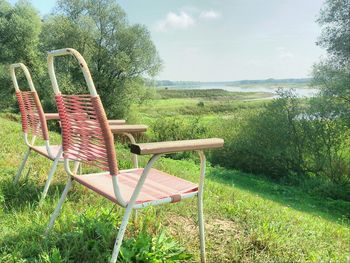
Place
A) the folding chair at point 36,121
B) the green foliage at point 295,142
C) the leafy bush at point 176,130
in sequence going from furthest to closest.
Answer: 1. the leafy bush at point 176,130
2. the green foliage at point 295,142
3. the folding chair at point 36,121

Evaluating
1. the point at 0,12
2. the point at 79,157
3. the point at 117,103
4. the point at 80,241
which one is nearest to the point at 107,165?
the point at 79,157

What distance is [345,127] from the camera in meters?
17.2

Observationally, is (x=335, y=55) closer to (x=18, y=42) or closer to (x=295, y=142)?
(x=295, y=142)

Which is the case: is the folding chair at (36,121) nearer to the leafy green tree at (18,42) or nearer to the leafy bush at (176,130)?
the leafy bush at (176,130)

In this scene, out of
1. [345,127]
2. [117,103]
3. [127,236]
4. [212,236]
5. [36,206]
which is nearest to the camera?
[127,236]

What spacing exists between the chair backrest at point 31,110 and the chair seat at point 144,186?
119 cm

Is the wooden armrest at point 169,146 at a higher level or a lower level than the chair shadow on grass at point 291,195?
higher

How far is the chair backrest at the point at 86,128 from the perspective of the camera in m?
Result: 2.04

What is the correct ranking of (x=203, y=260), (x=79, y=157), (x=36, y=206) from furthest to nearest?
(x=36, y=206) → (x=203, y=260) → (x=79, y=157)

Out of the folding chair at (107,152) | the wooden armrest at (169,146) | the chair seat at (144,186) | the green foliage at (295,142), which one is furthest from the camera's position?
the green foliage at (295,142)

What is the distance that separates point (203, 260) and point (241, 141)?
1722 cm

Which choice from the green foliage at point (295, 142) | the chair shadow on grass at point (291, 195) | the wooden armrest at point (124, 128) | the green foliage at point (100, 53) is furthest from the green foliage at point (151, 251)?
the green foliage at point (100, 53)

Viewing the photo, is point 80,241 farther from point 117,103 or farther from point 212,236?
point 117,103

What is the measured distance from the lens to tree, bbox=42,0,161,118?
24.0m
